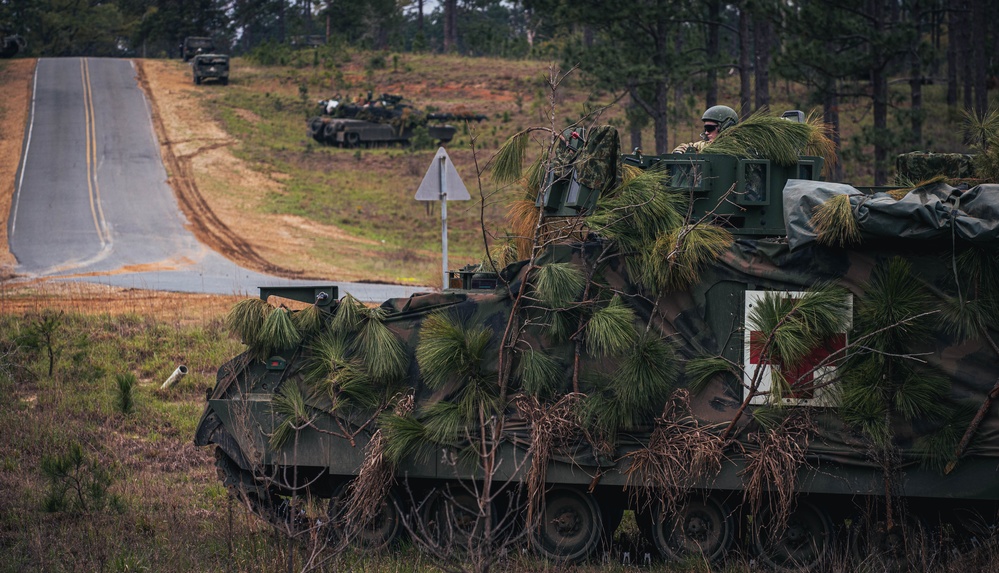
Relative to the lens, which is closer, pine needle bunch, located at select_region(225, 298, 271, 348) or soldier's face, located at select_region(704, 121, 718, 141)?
pine needle bunch, located at select_region(225, 298, 271, 348)

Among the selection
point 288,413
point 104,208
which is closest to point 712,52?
point 104,208

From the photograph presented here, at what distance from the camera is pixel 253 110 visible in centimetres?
4575

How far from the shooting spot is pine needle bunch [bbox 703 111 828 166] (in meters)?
8.59

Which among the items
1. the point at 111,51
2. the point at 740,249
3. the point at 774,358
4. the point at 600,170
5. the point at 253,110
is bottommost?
the point at 774,358

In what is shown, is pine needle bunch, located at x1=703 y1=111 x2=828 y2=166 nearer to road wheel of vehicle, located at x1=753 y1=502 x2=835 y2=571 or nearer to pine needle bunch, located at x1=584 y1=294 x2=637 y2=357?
pine needle bunch, located at x1=584 y1=294 x2=637 y2=357

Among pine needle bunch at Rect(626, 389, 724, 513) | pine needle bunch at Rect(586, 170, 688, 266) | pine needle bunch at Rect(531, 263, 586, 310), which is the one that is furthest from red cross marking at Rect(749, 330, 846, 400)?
pine needle bunch at Rect(531, 263, 586, 310)

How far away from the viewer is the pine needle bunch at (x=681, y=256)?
770 cm

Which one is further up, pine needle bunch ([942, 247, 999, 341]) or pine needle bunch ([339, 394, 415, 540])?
pine needle bunch ([942, 247, 999, 341])

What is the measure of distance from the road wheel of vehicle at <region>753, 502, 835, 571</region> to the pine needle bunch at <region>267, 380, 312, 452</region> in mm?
3592

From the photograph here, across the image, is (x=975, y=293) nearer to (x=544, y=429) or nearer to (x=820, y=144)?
(x=820, y=144)

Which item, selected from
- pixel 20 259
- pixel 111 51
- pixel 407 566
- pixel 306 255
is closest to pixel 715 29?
pixel 306 255

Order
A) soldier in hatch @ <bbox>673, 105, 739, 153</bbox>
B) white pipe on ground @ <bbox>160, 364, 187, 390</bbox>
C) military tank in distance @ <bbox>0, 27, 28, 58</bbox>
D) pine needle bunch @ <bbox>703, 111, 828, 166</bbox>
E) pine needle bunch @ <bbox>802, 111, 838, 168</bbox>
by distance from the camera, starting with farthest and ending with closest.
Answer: military tank in distance @ <bbox>0, 27, 28, 58</bbox> → white pipe on ground @ <bbox>160, 364, 187, 390</bbox> → soldier in hatch @ <bbox>673, 105, 739, 153</bbox> → pine needle bunch @ <bbox>802, 111, 838, 168</bbox> → pine needle bunch @ <bbox>703, 111, 828, 166</bbox>

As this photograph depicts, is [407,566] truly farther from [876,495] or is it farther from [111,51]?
[111,51]

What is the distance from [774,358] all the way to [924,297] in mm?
1158
